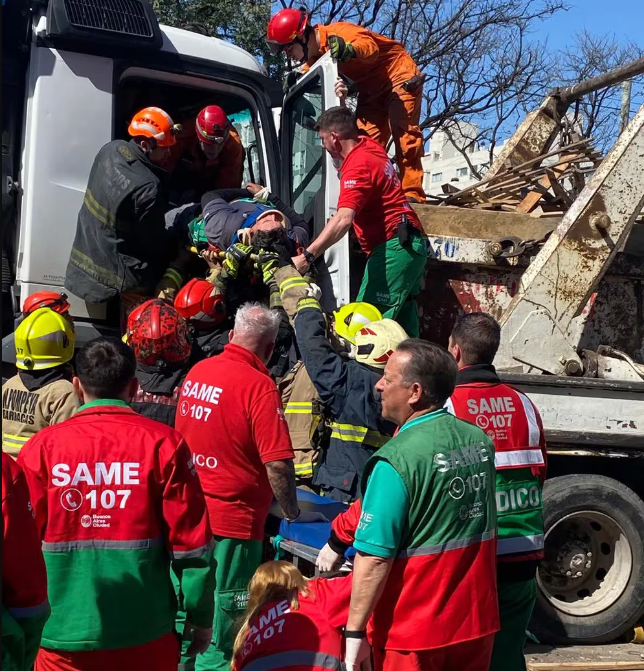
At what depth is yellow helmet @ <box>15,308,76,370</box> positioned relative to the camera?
3.70 metres

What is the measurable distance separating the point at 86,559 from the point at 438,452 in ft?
3.33

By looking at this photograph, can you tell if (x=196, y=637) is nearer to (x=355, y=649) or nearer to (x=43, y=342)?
(x=355, y=649)

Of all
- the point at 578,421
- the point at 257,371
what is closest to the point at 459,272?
the point at 578,421

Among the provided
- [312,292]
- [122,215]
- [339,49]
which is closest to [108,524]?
[312,292]

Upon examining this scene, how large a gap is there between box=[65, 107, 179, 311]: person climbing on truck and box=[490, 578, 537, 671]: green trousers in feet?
8.91

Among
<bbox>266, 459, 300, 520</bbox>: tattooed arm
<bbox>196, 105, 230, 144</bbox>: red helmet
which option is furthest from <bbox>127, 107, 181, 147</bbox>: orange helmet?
<bbox>266, 459, 300, 520</bbox>: tattooed arm

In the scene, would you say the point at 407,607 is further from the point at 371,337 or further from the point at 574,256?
the point at 574,256

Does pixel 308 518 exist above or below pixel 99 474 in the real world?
below

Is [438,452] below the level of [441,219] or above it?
below

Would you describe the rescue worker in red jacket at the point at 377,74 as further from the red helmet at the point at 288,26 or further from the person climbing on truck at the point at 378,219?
the person climbing on truck at the point at 378,219

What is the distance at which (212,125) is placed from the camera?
5.32 metres

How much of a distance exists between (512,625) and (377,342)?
1409 millimetres

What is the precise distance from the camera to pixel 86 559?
251 centimetres

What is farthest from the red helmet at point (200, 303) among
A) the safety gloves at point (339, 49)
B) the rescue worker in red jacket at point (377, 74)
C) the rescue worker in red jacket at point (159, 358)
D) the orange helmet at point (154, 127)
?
the rescue worker in red jacket at point (377, 74)
